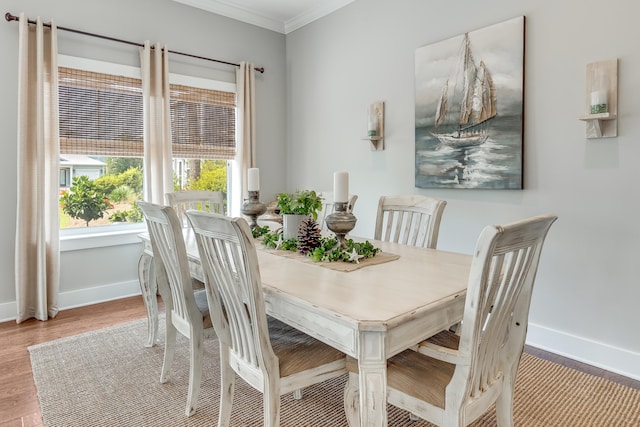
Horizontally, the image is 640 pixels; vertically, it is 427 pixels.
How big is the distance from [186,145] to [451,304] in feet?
10.7

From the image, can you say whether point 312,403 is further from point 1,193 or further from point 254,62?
point 254,62

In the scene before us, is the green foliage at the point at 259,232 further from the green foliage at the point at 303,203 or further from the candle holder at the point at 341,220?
the candle holder at the point at 341,220

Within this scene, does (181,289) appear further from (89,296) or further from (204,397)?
(89,296)

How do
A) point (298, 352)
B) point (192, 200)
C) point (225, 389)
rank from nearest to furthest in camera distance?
1. point (298, 352)
2. point (225, 389)
3. point (192, 200)

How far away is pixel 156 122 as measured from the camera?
3652 millimetres

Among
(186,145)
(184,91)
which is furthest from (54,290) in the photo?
(184,91)

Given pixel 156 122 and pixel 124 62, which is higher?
pixel 124 62

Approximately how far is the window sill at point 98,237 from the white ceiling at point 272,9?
218cm

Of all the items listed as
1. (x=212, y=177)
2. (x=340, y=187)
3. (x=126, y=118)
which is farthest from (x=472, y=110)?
(x=126, y=118)

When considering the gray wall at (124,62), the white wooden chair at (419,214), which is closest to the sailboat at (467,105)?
the white wooden chair at (419,214)

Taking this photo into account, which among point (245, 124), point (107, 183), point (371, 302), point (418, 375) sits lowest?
point (418, 375)

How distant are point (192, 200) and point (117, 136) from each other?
1.15m

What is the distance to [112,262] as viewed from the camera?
3.64m

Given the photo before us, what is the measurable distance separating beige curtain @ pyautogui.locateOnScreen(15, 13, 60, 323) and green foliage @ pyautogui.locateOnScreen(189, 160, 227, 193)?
128cm
